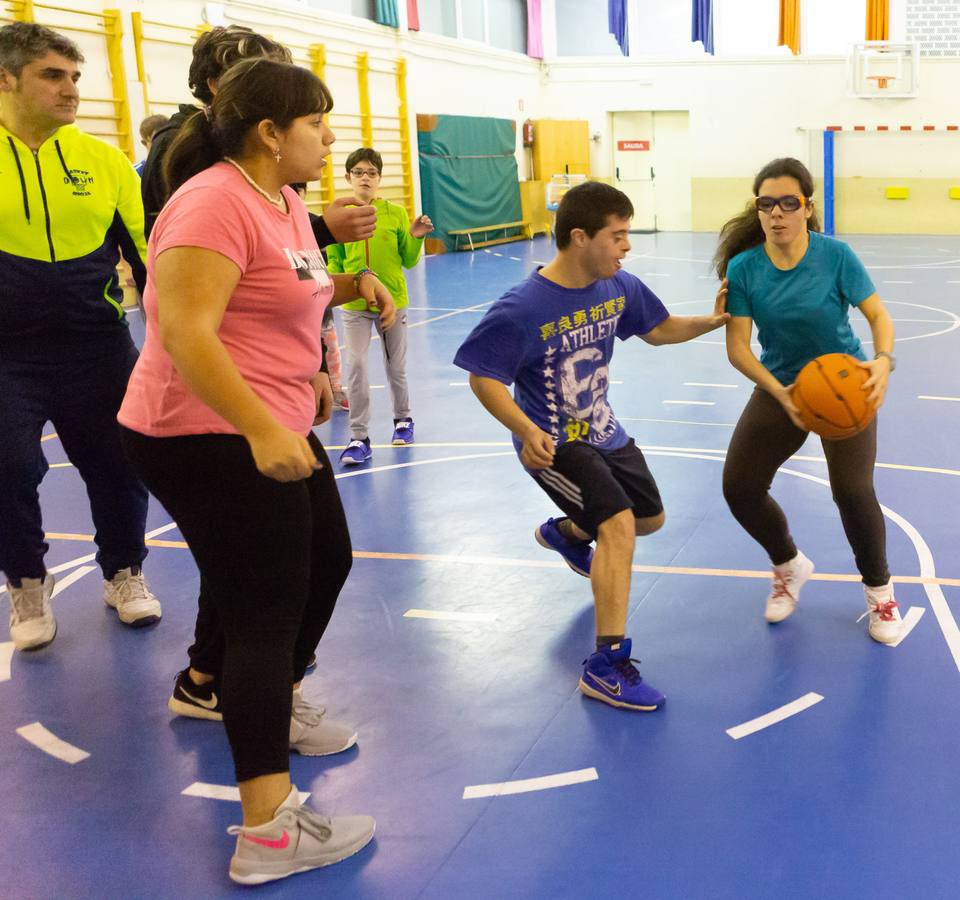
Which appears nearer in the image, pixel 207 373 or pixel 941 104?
pixel 207 373

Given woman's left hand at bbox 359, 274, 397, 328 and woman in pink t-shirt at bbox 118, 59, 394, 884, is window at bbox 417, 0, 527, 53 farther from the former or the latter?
woman in pink t-shirt at bbox 118, 59, 394, 884

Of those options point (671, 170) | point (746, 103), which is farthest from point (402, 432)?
point (671, 170)

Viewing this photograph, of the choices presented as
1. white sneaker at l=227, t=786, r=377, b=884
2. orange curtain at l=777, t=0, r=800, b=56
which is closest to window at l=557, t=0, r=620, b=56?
orange curtain at l=777, t=0, r=800, b=56

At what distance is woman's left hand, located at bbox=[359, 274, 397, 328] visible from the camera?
295 cm

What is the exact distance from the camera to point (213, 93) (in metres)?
3.05

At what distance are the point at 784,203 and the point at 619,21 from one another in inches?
850

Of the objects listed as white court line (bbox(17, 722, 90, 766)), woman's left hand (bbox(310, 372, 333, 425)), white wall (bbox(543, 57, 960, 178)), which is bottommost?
white court line (bbox(17, 722, 90, 766))

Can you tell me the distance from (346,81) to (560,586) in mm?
15555

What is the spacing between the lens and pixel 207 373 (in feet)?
7.05

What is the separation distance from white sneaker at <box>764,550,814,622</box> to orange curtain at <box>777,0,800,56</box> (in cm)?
2087

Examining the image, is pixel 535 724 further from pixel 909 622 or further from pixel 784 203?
pixel 784 203

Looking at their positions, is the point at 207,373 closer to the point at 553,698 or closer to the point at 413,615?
the point at 553,698

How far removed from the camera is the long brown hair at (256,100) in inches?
91.6

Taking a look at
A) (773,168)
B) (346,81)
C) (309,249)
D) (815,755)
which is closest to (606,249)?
(773,168)
